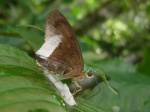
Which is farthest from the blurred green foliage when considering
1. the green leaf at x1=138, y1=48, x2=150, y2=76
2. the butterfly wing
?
the butterfly wing

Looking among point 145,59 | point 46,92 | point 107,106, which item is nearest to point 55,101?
point 46,92

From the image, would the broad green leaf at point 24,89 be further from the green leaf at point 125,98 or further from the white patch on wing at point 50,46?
the green leaf at point 125,98

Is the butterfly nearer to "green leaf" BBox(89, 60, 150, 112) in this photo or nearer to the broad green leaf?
the broad green leaf

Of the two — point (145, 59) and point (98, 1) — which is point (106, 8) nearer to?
point (98, 1)

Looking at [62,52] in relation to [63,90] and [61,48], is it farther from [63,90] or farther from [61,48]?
[63,90]

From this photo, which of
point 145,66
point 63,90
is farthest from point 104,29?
point 63,90

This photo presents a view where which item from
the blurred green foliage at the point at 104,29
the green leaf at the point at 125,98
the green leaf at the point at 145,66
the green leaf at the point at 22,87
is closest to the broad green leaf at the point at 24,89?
the green leaf at the point at 22,87

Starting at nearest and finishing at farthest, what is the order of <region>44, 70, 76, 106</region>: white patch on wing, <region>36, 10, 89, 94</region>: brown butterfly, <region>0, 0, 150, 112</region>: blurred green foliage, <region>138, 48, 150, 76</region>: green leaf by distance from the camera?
<region>44, 70, 76, 106</region>: white patch on wing < <region>36, 10, 89, 94</region>: brown butterfly < <region>0, 0, 150, 112</region>: blurred green foliage < <region>138, 48, 150, 76</region>: green leaf
